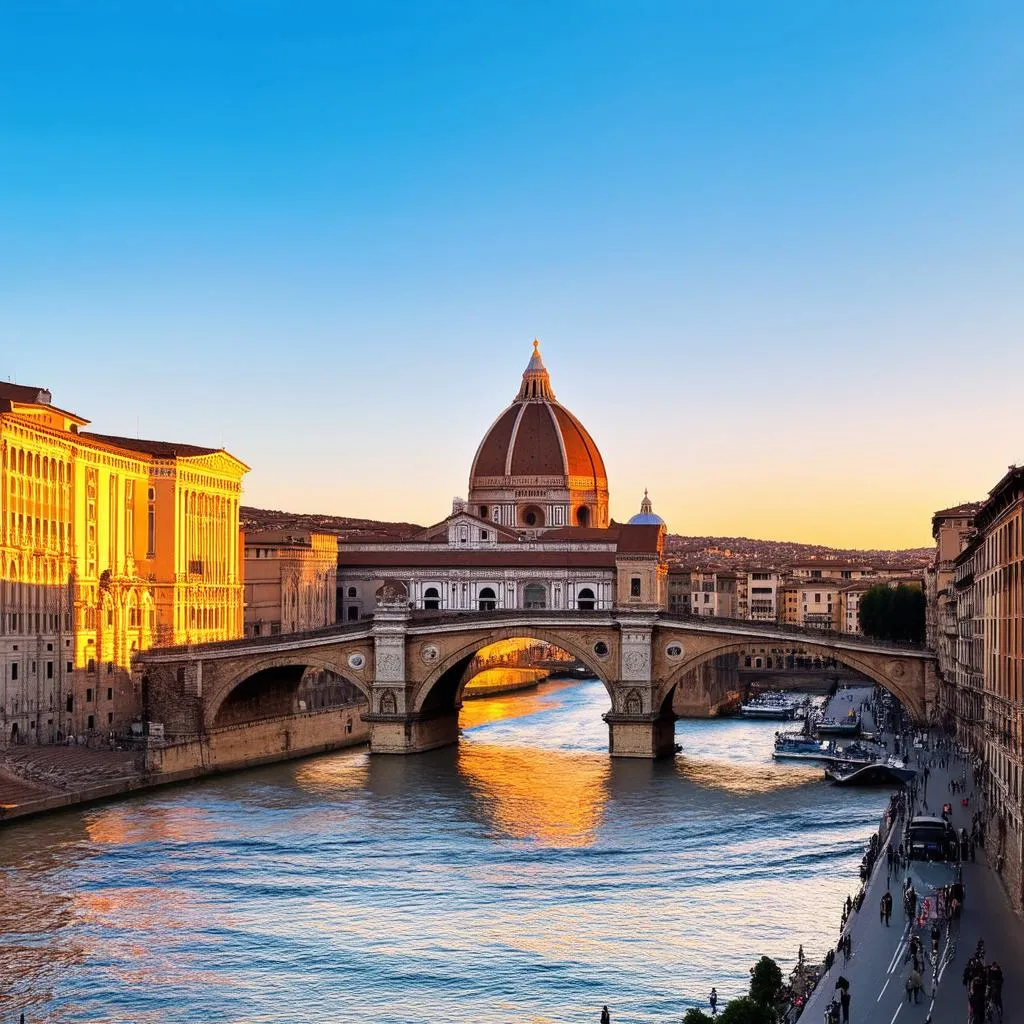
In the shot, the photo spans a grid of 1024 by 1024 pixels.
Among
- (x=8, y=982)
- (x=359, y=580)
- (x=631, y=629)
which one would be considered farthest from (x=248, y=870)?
(x=359, y=580)

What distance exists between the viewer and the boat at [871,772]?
46.8m

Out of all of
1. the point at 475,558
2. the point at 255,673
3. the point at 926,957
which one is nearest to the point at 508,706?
the point at 475,558

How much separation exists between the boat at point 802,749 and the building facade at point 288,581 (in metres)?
21.5

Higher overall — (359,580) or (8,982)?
(359,580)

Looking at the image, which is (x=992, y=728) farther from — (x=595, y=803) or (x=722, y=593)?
(x=722, y=593)

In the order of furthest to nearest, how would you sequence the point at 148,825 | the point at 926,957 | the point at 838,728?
the point at 838,728 → the point at 148,825 → the point at 926,957

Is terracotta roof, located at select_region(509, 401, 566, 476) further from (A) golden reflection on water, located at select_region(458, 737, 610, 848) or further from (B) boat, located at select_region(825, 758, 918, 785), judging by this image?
(B) boat, located at select_region(825, 758, 918, 785)

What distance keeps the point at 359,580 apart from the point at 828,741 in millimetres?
31718

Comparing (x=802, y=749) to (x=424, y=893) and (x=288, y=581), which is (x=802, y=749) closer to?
(x=424, y=893)

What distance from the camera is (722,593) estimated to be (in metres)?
114

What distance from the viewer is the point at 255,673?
56312 millimetres

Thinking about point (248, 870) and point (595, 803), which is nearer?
point (248, 870)

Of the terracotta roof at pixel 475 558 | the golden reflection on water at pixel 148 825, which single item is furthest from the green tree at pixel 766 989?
the terracotta roof at pixel 475 558

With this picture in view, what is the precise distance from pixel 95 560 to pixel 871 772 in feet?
82.1
